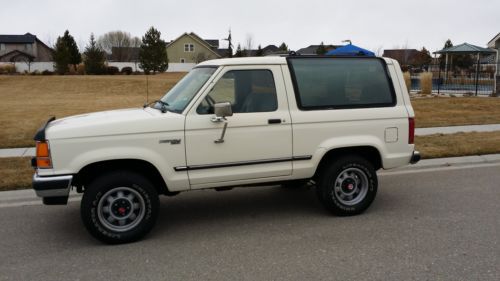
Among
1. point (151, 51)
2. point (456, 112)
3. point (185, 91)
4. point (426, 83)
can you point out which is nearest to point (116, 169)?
point (185, 91)

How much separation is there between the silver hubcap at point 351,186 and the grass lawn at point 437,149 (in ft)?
12.2

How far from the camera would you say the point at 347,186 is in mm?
5855

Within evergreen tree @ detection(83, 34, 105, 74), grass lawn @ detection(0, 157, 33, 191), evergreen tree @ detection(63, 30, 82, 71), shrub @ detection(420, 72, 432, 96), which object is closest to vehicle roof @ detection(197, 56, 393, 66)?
grass lawn @ detection(0, 157, 33, 191)

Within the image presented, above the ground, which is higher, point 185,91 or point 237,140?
point 185,91

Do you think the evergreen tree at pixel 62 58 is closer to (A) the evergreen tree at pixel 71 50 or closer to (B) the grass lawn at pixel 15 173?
(A) the evergreen tree at pixel 71 50

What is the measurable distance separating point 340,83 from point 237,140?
1511mm

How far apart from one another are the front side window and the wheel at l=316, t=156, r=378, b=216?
1068mm

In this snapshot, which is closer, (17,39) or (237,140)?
(237,140)

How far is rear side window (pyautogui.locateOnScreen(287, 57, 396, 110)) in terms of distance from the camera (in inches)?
222

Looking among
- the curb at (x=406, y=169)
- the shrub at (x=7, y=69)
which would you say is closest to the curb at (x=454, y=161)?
the curb at (x=406, y=169)

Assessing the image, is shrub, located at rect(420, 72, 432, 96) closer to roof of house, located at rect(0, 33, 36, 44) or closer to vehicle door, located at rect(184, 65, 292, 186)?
vehicle door, located at rect(184, 65, 292, 186)

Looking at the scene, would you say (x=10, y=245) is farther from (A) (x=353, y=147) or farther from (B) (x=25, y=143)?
(B) (x=25, y=143)

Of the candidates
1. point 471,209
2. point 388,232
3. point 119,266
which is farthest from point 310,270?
point 471,209

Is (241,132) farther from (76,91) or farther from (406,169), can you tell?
(76,91)
